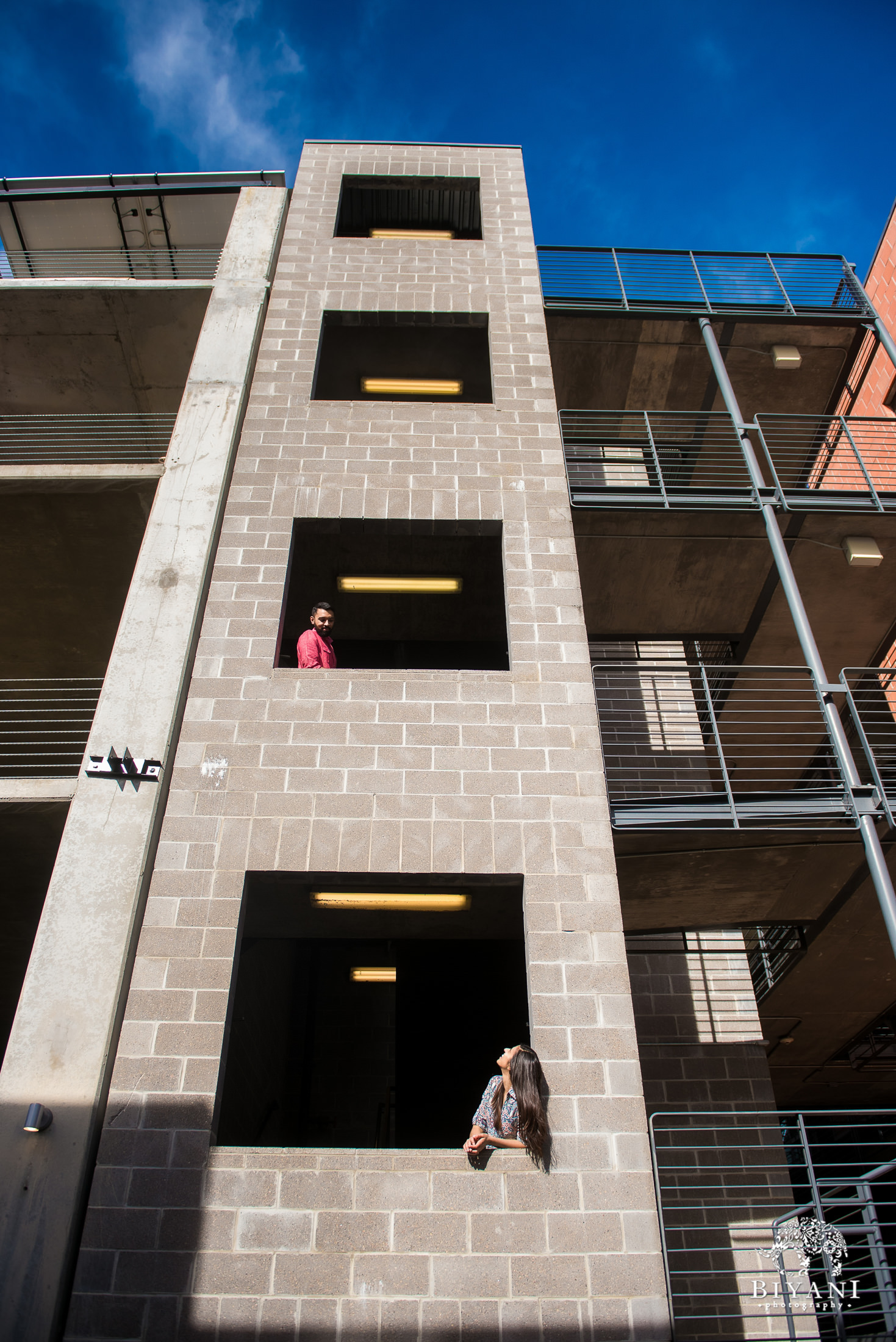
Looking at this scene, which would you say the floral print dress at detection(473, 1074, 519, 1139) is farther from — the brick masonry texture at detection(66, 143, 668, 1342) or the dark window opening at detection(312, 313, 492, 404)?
the dark window opening at detection(312, 313, 492, 404)

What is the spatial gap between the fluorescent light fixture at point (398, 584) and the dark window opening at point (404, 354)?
2.63 metres

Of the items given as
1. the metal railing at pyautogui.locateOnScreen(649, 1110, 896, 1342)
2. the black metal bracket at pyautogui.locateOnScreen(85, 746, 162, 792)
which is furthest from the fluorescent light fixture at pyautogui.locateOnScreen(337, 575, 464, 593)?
the metal railing at pyautogui.locateOnScreen(649, 1110, 896, 1342)

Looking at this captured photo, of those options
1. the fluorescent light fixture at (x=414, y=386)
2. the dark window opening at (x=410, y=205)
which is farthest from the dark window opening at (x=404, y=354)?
the dark window opening at (x=410, y=205)

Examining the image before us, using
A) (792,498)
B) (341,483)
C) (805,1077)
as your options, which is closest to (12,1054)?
(341,483)

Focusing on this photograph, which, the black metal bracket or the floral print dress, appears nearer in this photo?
the floral print dress

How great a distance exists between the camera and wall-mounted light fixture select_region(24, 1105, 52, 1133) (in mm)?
4402

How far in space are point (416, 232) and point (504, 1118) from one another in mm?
12088

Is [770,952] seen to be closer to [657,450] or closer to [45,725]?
[657,450]

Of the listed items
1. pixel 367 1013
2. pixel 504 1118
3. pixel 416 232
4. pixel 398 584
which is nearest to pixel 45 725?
pixel 398 584

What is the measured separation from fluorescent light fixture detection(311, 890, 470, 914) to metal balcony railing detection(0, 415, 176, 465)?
627 cm

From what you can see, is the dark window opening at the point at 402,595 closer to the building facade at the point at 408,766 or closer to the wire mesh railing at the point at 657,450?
the building facade at the point at 408,766

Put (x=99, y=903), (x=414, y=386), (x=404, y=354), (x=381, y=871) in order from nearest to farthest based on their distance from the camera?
1. (x=99, y=903)
2. (x=381, y=871)
3. (x=404, y=354)
4. (x=414, y=386)

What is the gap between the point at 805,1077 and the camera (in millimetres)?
10984

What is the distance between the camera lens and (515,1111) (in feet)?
15.6
